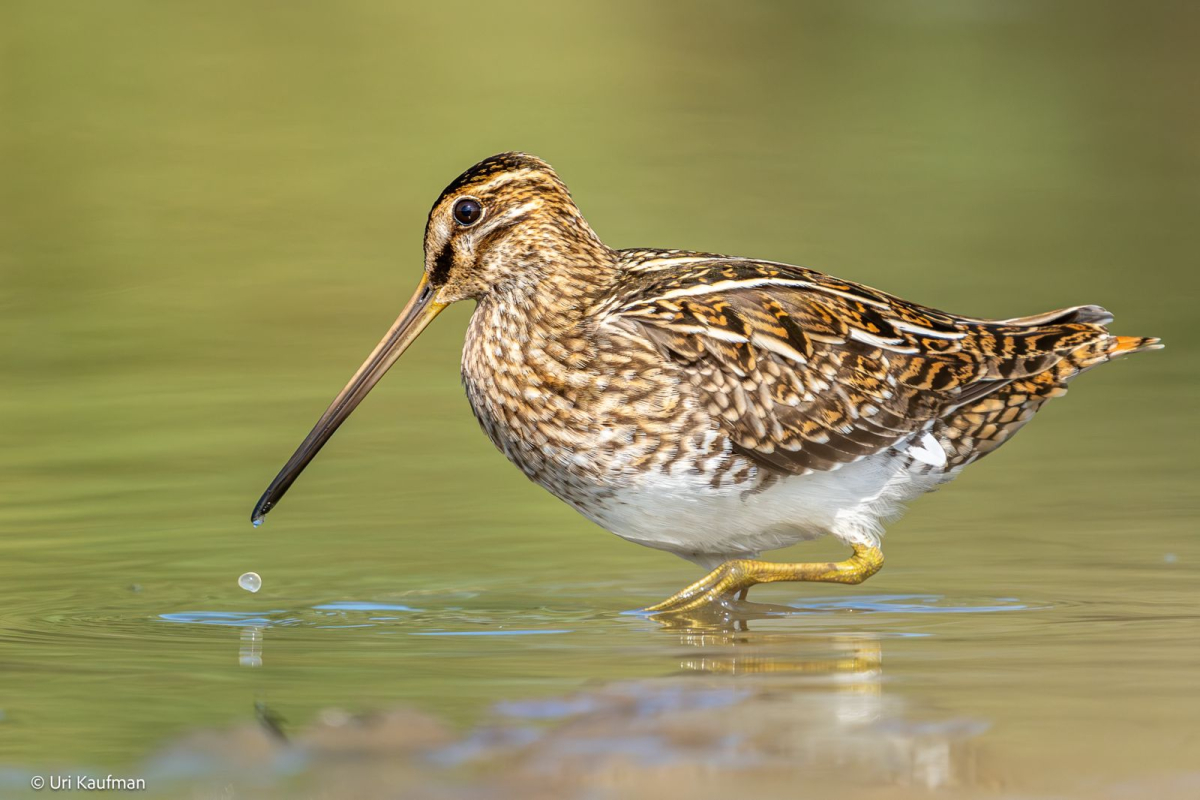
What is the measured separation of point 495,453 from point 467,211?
263 cm

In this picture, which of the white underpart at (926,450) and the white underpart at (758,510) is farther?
the white underpart at (926,450)

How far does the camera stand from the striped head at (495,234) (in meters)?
8.38

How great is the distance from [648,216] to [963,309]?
12.2ft

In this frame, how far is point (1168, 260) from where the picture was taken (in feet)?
53.2

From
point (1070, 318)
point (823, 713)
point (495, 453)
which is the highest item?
point (1070, 318)

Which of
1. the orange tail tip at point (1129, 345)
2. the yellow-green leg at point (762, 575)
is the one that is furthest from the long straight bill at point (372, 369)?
the orange tail tip at point (1129, 345)

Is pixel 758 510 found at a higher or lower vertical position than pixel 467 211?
lower

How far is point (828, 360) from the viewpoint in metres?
8.20

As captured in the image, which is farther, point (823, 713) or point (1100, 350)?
point (1100, 350)

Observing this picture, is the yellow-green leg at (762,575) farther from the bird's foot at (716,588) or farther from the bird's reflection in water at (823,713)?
the bird's reflection in water at (823,713)

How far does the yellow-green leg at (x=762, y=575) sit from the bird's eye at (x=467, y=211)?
5.73ft

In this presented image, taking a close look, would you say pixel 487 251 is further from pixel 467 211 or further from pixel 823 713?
pixel 823 713

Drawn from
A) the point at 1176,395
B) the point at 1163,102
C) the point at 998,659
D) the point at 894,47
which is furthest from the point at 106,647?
the point at 894,47

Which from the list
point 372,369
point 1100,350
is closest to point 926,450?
point 1100,350
